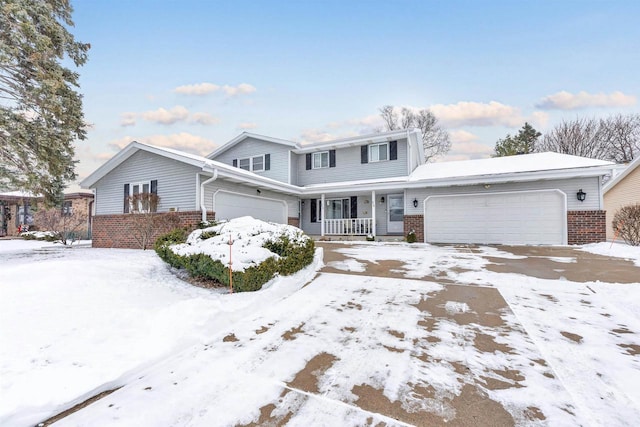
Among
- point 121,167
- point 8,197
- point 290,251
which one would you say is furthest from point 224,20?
point 8,197

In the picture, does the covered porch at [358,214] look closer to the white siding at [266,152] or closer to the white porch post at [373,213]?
the white porch post at [373,213]

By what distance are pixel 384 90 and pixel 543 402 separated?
16154 mm

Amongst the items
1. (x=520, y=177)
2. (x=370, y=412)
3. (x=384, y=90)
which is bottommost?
(x=370, y=412)

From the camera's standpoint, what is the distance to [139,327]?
3.15 metres

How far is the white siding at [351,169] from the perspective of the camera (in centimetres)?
1451

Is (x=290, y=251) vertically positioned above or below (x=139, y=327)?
above

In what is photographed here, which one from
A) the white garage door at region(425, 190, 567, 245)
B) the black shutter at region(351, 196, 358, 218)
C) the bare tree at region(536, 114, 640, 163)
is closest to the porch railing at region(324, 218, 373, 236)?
the black shutter at region(351, 196, 358, 218)

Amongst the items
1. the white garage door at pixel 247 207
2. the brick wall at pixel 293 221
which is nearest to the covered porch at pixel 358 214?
the brick wall at pixel 293 221

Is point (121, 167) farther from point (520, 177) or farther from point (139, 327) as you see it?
point (520, 177)

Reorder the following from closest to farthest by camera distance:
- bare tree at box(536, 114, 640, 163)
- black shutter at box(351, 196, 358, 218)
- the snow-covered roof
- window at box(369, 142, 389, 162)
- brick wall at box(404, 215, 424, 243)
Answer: the snow-covered roof < brick wall at box(404, 215, 424, 243) < window at box(369, 142, 389, 162) < black shutter at box(351, 196, 358, 218) < bare tree at box(536, 114, 640, 163)

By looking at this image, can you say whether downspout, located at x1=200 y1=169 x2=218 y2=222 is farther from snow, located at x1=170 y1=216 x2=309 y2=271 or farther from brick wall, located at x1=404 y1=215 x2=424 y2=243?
brick wall, located at x1=404 y1=215 x2=424 y2=243

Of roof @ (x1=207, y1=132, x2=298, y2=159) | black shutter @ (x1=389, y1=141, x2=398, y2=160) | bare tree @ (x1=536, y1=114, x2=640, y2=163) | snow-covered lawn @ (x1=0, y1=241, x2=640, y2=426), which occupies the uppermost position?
bare tree @ (x1=536, y1=114, x2=640, y2=163)

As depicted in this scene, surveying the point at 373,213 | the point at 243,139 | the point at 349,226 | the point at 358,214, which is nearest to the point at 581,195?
the point at 373,213

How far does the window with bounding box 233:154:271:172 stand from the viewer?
54.7 feet
